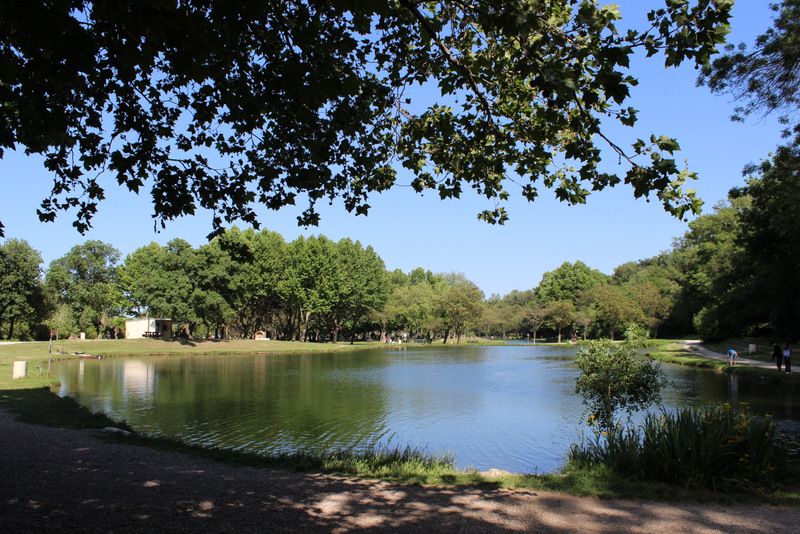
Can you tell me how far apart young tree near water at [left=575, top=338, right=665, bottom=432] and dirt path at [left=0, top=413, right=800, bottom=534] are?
544 centimetres

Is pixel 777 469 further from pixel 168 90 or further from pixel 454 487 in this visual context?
pixel 168 90

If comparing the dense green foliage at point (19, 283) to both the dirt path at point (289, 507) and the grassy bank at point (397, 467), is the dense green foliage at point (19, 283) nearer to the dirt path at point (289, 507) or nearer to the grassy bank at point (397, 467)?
the grassy bank at point (397, 467)

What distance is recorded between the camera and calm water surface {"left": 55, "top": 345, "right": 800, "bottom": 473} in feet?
43.0

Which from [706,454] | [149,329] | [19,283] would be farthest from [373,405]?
[149,329]

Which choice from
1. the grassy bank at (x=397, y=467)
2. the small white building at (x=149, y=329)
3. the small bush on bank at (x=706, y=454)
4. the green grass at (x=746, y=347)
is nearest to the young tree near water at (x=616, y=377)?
the small bush on bank at (x=706, y=454)

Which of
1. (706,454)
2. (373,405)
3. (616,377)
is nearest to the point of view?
(706,454)

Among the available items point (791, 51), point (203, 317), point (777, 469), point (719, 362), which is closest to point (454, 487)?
point (777, 469)

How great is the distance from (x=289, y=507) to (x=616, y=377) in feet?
28.3

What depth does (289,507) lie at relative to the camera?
5988 mm

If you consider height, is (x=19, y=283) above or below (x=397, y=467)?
above

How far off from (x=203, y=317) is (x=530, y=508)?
53.4m

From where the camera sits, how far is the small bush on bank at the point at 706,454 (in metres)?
7.74

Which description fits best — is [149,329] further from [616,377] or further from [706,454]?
[706,454]

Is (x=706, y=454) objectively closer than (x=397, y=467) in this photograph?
Yes
